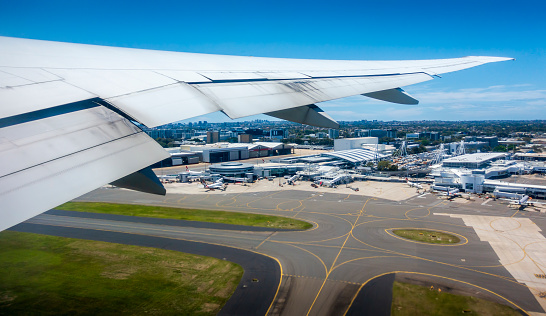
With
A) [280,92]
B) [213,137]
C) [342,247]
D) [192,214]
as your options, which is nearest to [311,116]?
[280,92]

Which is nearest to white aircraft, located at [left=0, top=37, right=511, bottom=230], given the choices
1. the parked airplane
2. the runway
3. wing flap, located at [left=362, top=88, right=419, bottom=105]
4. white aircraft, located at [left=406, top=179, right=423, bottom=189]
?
wing flap, located at [left=362, top=88, right=419, bottom=105]

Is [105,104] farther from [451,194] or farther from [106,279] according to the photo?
[451,194]

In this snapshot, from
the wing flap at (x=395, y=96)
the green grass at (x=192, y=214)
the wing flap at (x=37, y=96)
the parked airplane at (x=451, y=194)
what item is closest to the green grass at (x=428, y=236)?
the green grass at (x=192, y=214)

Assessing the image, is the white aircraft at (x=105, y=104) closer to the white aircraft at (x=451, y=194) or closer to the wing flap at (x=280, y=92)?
the wing flap at (x=280, y=92)

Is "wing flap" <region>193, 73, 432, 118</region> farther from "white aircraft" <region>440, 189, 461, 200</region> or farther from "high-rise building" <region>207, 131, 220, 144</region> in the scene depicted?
"high-rise building" <region>207, 131, 220, 144</region>

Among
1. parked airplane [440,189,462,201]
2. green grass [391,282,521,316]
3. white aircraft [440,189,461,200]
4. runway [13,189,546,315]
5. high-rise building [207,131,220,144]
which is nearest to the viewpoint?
green grass [391,282,521,316]

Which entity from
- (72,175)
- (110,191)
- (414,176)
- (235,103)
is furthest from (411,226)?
(110,191)
